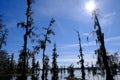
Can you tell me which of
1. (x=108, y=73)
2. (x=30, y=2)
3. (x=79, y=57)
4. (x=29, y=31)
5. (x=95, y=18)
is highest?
(x=30, y=2)

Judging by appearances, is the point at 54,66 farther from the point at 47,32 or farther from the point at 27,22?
the point at 27,22

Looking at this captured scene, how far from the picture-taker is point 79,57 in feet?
143

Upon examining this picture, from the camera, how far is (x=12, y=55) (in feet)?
238

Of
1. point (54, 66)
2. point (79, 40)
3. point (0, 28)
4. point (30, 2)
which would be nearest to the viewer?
point (30, 2)

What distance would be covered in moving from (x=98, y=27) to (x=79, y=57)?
653 inches

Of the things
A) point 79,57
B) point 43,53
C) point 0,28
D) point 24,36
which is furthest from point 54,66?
point 24,36

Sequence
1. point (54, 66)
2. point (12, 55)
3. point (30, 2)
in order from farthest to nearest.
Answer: point (12, 55)
point (54, 66)
point (30, 2)

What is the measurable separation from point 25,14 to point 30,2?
191cm

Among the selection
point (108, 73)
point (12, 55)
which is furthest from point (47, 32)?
point (12, 55)

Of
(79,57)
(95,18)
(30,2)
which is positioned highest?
(30,2)

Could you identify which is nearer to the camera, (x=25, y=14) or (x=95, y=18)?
(x=25, y=14)

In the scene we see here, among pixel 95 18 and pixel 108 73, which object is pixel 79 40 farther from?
pixel 108 73

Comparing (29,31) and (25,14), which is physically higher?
(25,14)

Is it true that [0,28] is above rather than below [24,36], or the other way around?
above
